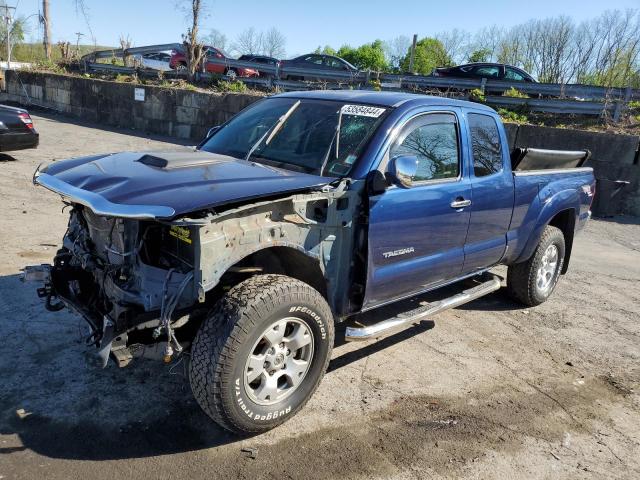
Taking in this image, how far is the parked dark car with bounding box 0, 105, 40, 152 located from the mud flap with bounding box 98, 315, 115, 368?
9.06 metres

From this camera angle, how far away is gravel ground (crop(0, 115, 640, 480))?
3018 mm

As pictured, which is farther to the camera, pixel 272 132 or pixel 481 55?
pixel 481 55

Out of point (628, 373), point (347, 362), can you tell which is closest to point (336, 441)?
point (347, 362)

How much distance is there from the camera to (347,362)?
4242mm

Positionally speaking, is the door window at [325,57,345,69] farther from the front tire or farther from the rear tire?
the front tire

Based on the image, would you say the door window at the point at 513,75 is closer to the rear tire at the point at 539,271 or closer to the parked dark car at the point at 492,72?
the parked dark car at the point at 492,72

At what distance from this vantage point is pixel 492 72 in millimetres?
17359

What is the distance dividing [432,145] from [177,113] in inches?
582

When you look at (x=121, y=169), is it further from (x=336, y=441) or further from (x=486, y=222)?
(x=486, y=222)

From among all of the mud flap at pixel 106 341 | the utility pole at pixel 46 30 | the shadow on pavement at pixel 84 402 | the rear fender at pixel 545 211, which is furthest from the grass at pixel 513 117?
the utility pole at pixel 46 30

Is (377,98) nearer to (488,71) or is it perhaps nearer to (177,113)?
(177,113)

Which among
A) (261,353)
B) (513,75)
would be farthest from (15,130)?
(513,75)

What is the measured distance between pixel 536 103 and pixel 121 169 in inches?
510

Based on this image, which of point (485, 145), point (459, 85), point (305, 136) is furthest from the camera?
point (459, 85)
